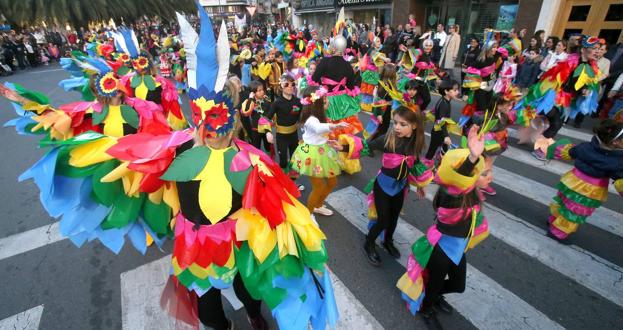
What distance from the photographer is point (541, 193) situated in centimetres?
481

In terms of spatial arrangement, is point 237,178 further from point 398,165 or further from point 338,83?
point 338,83

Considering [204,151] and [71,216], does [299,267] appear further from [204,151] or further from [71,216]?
[71,216]

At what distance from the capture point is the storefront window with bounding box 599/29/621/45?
35.1ft

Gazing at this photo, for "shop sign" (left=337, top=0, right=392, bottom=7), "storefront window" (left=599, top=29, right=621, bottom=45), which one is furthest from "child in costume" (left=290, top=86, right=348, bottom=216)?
"shop sign" (left=337, top=0, right=392, bottom=7)

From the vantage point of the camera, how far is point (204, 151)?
1.75 meters

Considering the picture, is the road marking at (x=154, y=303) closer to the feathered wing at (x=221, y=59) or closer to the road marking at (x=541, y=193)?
the feathered wing at (x=221, y=59)

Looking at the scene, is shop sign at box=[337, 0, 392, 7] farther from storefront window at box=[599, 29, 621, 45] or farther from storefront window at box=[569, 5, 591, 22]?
storefront window at box=[599, 29, 621, 45]

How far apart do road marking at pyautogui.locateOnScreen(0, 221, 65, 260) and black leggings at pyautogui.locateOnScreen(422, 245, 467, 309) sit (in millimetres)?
4474

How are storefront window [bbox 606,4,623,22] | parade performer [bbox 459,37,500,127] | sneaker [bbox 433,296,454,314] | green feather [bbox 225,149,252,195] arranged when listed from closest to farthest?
green feather [bbox 225,149,252,195] < sneaker [bbox 433,296,454,314] < parade performer [bbox 459,37,500,127] < storefront window [bbox 606,4,623,22]

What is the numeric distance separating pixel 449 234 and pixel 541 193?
3.47m

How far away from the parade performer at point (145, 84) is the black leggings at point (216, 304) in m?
3.24

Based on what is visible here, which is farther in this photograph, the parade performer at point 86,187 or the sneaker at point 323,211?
the sneaker at point 323,211

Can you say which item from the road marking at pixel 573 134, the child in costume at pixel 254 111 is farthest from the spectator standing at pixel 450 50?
the child in costume at pixel 254 111

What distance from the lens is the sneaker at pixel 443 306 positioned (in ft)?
9.33
